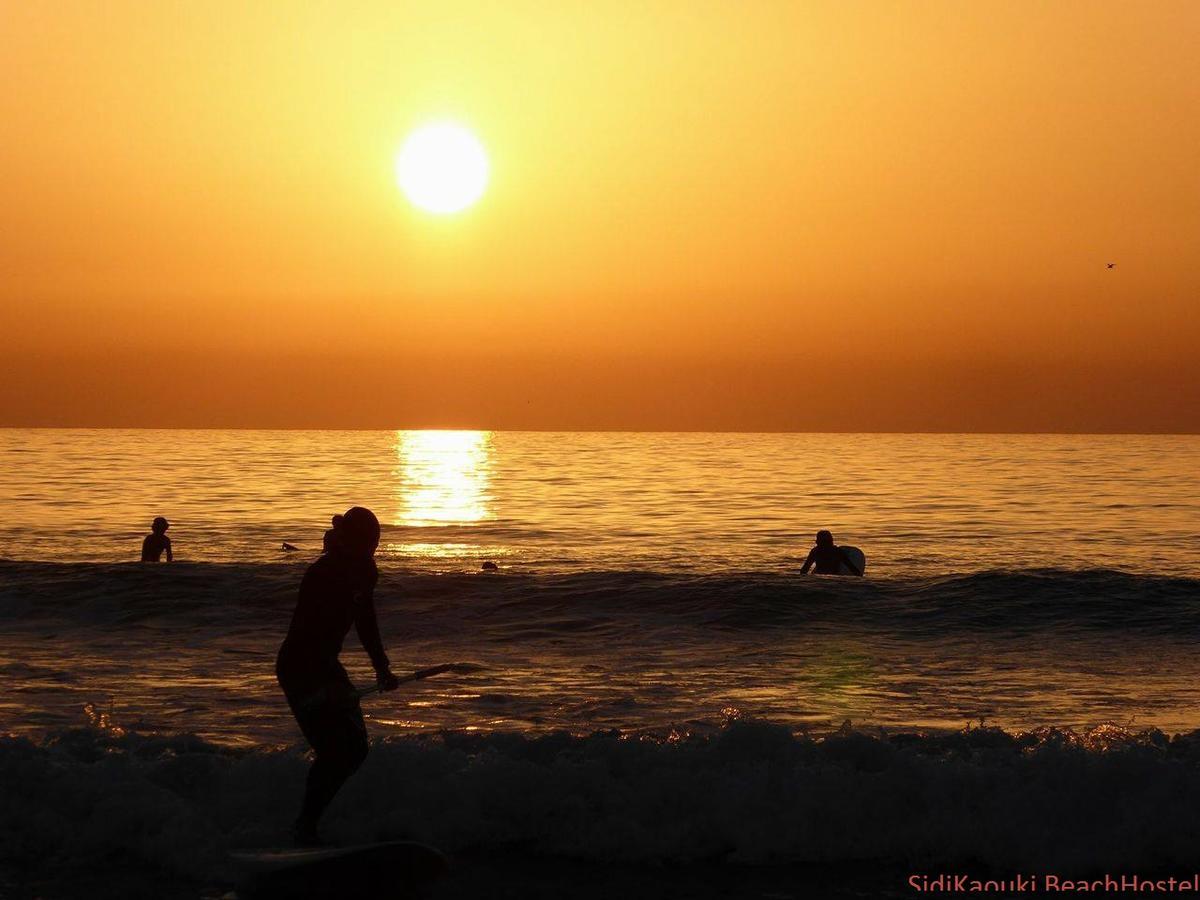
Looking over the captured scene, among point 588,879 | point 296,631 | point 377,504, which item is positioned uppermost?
point 377,504

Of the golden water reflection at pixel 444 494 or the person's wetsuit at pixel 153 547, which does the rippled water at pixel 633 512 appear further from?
the person's wetsuit at pixel 153 547

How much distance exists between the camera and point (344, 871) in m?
7.24

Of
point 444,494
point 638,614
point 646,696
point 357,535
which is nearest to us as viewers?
point 357,535

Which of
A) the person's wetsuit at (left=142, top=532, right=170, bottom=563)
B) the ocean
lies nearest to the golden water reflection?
the ocean

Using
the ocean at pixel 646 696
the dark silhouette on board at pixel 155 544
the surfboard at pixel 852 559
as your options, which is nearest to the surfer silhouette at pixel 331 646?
the ocean at pixel 646 696

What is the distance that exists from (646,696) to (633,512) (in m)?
32.8

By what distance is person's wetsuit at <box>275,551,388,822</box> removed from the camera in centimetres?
763

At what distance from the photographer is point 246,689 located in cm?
1406

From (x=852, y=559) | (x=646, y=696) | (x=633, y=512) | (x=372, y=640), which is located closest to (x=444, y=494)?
(x=633, y=512)

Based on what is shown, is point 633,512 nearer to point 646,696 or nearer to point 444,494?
point 444,494

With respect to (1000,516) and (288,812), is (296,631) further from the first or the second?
(1000,516)

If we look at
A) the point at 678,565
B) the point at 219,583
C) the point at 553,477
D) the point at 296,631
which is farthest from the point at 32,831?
the point at 553,477

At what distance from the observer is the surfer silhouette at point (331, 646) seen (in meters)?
7.63

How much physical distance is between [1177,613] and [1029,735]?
1303cm
